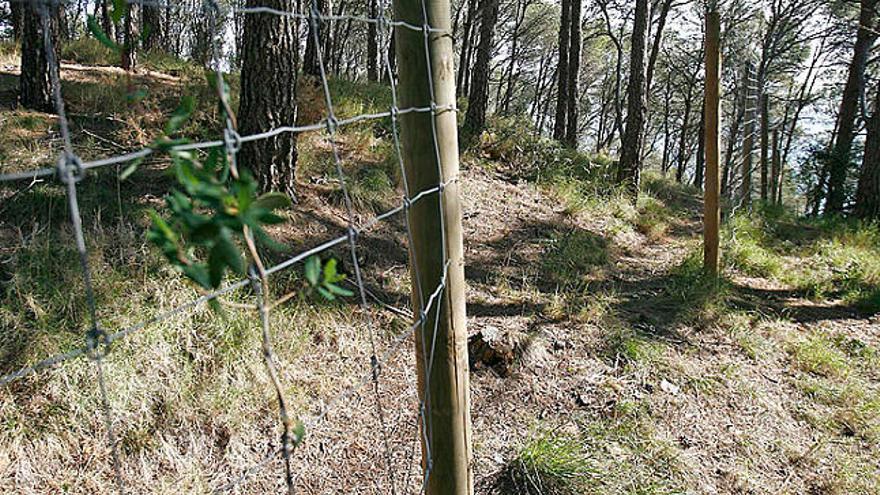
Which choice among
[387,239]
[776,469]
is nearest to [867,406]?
[776,469]

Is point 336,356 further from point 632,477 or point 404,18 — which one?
point 404,18

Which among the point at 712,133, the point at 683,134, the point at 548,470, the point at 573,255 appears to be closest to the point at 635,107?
the point at 712,133

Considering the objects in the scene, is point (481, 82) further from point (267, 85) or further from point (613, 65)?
point (613, 65)

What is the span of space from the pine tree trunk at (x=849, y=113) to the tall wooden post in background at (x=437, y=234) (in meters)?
9.60

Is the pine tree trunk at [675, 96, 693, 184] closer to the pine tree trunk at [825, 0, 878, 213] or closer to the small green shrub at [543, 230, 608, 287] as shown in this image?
the pine tree trunk at [825, 0, 878, 213]

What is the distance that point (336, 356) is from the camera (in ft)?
10.3

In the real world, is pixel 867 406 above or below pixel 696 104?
below

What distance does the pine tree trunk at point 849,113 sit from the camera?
9.02m

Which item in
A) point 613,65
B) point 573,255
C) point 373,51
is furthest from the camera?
point 613,65

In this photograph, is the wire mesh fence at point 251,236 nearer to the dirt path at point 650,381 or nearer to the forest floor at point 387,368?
the forest floor at point 387,368

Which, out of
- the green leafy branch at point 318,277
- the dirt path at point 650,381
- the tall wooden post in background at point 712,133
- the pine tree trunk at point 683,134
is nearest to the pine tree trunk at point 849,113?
the tall wooden post in background at point 712,133

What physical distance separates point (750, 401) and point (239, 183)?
11.6 feet

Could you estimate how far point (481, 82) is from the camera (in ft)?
23.2

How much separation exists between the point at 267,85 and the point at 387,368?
2202 mm
